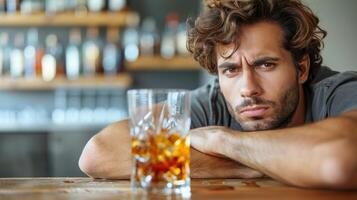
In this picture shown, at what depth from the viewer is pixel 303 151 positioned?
1187mm

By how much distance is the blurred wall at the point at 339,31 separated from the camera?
3168mm

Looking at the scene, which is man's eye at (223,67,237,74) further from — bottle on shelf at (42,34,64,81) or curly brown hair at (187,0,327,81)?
bottle on shelf at (42,34,64,81)

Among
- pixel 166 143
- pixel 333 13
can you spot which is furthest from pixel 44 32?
pixel 166 143

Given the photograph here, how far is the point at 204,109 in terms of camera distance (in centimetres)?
190

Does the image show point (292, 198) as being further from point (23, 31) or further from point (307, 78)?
point (23, 31)

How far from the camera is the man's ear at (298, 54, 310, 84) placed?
6.11 feet

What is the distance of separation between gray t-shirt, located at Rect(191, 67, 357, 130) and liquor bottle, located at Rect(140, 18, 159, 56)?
223cm

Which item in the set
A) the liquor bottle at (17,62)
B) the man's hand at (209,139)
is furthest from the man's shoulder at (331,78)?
the liquor bottle at (17,62)

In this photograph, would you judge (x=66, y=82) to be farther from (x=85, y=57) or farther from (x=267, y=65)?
(x=267, y=65)

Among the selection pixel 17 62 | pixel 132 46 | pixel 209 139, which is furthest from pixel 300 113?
pixel 17 62

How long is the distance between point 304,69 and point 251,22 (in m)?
0.25

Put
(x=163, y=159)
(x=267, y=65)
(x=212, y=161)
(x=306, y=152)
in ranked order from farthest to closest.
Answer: (x=267, y=65) → (x=212, y=161) → (x=306, y=152) → (x=163, y=159)

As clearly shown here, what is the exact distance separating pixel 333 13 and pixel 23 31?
6.89ft

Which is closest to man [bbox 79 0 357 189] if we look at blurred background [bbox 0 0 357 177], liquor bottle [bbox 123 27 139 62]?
blurred background [bbox 0 0 357 177]
